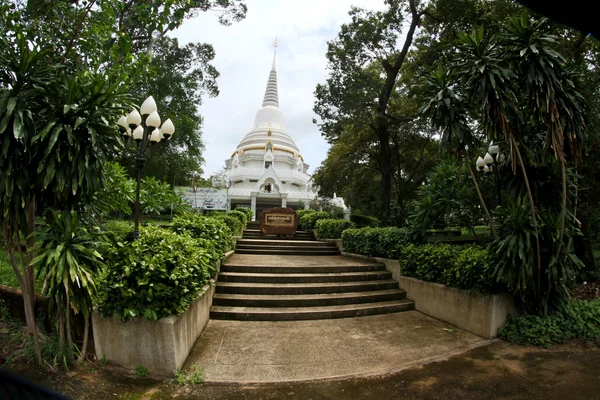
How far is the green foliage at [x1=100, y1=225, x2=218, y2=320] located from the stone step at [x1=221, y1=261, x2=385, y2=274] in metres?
2.77

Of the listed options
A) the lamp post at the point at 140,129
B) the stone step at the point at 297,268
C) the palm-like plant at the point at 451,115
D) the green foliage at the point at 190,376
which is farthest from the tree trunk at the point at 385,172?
the green foliage at the point at 190,376

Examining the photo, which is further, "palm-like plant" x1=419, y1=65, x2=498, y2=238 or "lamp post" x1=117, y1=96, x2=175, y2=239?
"palm-like plant" x1=419, y1=65, x2=498, y2=238

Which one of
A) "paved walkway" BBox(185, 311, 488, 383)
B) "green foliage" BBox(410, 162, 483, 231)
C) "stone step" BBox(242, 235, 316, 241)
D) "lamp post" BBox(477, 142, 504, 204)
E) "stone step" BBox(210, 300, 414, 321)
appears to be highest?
"lamp post" BBox(477, 142, 504, 204)

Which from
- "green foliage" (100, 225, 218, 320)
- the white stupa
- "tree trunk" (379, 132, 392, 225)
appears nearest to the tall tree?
"tree trunk" (379, 132, 392, 225)

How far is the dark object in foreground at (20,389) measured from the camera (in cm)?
72

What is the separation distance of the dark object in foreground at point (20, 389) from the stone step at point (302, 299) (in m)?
5.04

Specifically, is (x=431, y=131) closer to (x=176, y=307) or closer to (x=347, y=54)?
(x=347, y=54)

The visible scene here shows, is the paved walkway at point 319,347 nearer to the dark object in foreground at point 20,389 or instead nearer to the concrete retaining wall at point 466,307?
the concrete retaining wall at point 466,307

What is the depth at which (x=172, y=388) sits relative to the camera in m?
3.32

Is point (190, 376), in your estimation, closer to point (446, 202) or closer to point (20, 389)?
point (20, 389)

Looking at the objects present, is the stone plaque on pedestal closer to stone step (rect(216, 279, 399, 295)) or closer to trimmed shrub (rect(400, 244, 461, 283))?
stone step (rect(216, 279, 399, 295))

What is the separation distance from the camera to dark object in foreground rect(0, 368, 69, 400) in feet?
2.36

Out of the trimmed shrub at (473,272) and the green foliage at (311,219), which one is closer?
the trimmed shrub at (473,272)

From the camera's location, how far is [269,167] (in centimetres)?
2580
